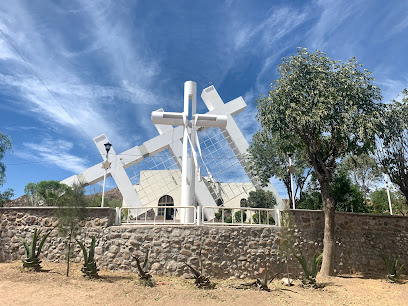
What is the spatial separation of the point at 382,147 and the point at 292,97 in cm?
725

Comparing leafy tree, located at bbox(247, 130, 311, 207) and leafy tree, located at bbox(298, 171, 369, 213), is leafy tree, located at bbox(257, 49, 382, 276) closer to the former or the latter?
leafy tree, located at bbox(298, 171, 369, 213)

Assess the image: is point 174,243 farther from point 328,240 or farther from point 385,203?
point 385,203

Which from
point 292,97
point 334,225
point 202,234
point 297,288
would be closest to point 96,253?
point 202,234

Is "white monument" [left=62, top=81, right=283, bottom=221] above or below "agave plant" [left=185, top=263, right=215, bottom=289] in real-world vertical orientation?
above

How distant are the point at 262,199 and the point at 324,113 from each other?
13001 millimetres

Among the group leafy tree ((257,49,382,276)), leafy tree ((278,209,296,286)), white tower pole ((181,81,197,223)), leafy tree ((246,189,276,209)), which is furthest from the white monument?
leafy tree ((278,209,296,286))

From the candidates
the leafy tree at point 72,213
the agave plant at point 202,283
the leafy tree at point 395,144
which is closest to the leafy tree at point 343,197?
the leafy tree at point 395,144

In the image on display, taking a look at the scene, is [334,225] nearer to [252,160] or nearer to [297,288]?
[297,288]

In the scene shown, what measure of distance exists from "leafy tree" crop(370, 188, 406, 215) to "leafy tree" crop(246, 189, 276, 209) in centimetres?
735

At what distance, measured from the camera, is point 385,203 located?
79.5 ft

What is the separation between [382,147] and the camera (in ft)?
49.3

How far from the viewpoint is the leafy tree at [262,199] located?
22.1 m

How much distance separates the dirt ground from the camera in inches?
260

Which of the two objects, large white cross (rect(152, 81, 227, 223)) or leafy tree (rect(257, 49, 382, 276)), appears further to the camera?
large white cross (rect(152, 81, 227, 223))
